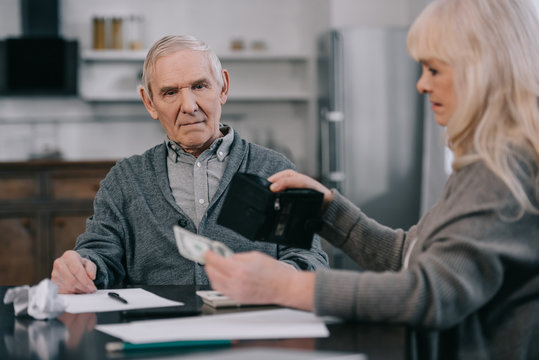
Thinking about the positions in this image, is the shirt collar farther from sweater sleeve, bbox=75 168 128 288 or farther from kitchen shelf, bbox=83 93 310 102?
kitchen shelf, bbox=83 93 310 102

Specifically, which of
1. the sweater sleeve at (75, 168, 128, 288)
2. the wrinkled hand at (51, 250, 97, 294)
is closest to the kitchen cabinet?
the sweater sleeve at (75, 168, 128, 288)

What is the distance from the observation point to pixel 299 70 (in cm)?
521

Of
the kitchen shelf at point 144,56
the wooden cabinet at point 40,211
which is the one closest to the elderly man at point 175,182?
the wooden cabinet at point 40,211

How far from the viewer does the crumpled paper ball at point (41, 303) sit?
43.5 inches

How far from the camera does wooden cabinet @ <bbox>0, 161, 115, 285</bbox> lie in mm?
4172

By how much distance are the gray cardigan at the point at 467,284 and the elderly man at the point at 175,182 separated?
0.56 m

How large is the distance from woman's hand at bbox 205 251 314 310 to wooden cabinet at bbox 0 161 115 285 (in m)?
3.32

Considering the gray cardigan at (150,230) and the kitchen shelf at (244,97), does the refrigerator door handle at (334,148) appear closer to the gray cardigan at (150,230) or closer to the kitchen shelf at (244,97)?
the kitchen shelf at (244,97)

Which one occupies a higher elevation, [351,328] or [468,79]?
[468,79]

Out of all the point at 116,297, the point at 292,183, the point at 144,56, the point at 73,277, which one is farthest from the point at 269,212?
the point at 144,56

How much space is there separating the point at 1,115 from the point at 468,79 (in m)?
4.63

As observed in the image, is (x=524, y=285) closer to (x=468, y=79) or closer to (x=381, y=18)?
(x=468, y=79)

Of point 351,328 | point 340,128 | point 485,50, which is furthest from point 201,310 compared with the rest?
point 340,128

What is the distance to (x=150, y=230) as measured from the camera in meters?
1.66
